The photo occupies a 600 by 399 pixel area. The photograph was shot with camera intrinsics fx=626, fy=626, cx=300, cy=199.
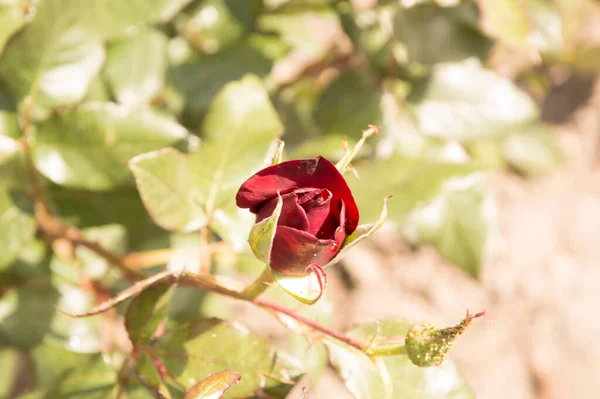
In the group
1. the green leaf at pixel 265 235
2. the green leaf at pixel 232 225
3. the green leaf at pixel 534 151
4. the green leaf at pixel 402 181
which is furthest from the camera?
the green leaf at pixel 534 151

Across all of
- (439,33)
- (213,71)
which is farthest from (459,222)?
(213,71)

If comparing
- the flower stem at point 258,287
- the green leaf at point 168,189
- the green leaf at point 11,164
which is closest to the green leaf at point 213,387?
the flower stem at point 258,287

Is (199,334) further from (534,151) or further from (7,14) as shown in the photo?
(534,151)

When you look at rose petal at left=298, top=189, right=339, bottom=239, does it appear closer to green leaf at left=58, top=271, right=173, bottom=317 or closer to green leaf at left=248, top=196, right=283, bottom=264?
green leaf at left=248, top=196, right=283, bottom=264

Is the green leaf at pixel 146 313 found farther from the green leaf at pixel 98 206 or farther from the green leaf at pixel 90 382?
the green leaf at pixel 98 206

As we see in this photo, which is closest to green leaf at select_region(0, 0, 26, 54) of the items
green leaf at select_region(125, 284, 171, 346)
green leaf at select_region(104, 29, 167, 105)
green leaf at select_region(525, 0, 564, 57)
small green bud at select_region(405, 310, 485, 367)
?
green leaf at select_region(104, 29, 167, 105)

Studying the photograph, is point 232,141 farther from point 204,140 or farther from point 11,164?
point 11,164
